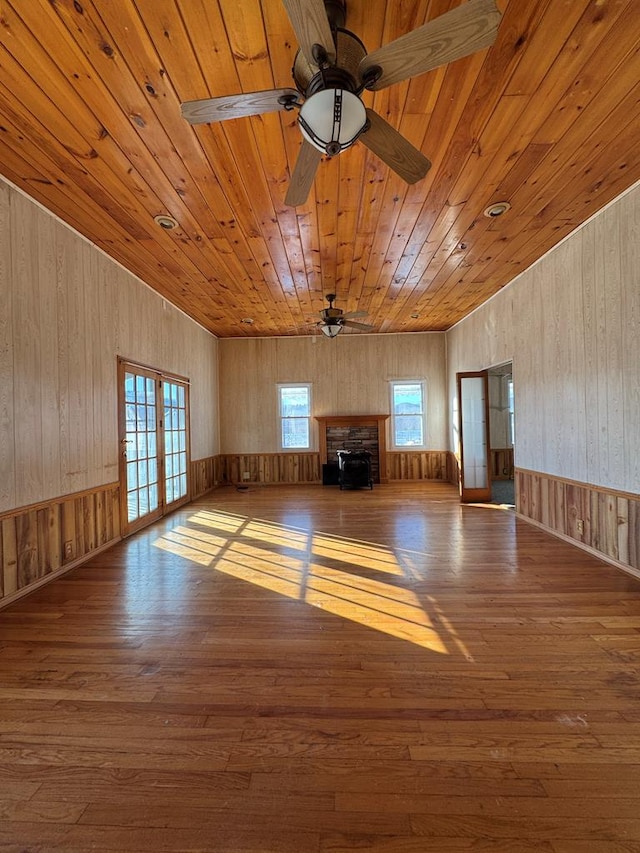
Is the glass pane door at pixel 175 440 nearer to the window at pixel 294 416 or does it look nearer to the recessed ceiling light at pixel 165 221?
the window at pixel 294 416

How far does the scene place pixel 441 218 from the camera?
11.0 feet

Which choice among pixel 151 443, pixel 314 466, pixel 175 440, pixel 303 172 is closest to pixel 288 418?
pixel 314 466

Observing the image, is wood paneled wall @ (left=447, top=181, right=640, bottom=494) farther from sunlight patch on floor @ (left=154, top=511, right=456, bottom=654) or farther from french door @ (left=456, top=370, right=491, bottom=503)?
sunlight patch on floor @ (left=154, top=511, right=456, bottom=654)

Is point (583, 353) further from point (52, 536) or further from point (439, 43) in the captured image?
point (52, 536)

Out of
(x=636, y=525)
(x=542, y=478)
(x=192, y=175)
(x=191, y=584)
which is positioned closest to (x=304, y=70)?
(x=192, y=175)

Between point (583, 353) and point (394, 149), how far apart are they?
2892 millimetres

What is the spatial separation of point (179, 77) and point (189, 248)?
197 cm

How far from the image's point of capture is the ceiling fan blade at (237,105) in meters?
1.59

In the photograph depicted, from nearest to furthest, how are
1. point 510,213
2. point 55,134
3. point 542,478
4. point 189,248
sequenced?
point 55,134 → point 510,213 → point 189,248 → point 542,478

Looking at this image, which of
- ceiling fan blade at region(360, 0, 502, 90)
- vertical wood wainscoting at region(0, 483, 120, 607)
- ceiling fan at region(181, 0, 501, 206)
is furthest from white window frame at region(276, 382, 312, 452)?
ceiling fan blade at region(360, 0, 502, 90)

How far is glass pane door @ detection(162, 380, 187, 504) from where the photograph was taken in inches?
225

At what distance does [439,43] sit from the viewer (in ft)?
4.53

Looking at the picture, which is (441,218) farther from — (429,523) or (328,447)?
(328,447)

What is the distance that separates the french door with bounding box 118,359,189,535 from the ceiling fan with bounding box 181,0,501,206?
3.49m
